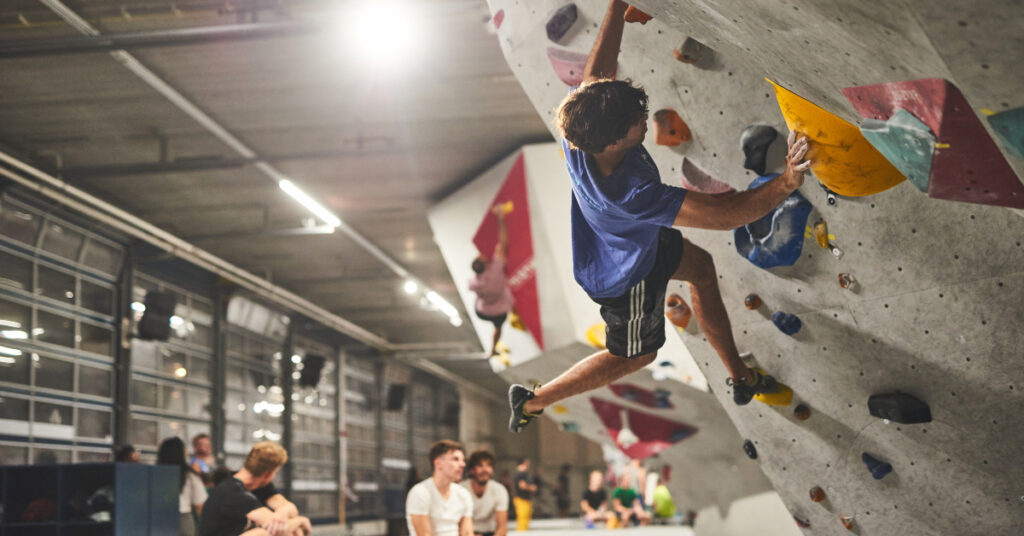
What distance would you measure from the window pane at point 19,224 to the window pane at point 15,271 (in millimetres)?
234

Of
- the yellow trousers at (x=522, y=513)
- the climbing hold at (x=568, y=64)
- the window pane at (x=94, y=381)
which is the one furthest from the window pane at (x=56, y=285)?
the climbing hold at (x=568, y=64)

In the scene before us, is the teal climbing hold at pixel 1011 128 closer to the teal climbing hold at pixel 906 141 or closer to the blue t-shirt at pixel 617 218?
the teal climbing hold at pixel 906 141

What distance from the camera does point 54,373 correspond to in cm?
1107

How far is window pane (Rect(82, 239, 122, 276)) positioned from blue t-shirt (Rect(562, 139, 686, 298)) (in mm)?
10719

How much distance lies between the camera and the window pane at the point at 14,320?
10.2 metres

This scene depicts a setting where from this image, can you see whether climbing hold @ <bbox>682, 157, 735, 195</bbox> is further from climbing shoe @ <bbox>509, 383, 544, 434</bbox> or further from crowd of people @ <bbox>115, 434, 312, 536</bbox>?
crowd of people @ <bbox>115, 434, 312, 536</bbox>

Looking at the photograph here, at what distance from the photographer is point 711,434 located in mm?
9805

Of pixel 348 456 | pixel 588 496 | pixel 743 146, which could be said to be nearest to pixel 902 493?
pixel 743 146

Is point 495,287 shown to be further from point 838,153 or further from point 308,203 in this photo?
→ point 838,153

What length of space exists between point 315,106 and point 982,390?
25.4 feet

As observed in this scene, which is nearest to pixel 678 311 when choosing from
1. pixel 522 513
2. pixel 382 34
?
pixel 382 34

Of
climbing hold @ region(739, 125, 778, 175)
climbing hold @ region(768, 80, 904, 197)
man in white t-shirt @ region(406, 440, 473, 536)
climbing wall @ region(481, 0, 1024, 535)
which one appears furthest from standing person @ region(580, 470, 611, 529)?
climbing hold @ region(768, 80, 904, 197)

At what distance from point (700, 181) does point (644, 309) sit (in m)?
0.81

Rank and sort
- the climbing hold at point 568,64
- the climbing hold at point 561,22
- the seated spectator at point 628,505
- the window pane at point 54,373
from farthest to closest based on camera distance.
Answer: the seated spectator at point 628,505 < the window pane at point 54,373 < the climbing hold at point 568,64 < the climbing hold at point 561,22
